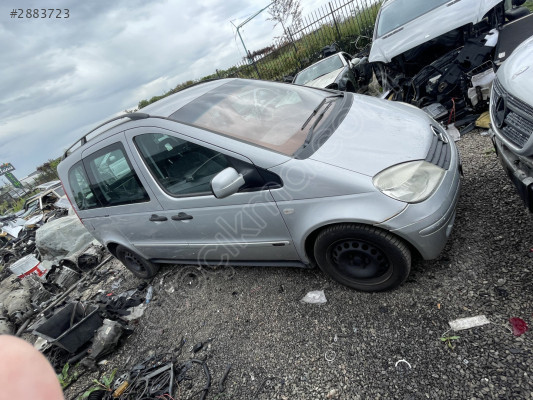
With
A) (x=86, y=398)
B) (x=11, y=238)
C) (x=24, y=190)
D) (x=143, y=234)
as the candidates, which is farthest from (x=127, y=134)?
(x=24, y=190)

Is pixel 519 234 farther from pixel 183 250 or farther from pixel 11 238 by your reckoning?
pixel 11 238

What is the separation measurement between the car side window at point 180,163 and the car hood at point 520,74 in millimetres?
1986

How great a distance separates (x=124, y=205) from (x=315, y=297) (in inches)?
85.0

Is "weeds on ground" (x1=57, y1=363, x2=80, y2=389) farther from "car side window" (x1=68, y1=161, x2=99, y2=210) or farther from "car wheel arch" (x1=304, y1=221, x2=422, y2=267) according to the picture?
"car wheel arch" (x1=304, y1=221, x2=422, y2=267)

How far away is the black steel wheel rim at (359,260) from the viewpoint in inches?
84.6

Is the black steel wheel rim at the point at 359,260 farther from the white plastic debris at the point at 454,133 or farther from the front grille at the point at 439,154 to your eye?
the white plastic debris at the point at 454,133

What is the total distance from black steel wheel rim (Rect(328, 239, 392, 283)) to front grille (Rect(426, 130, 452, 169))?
749 mm

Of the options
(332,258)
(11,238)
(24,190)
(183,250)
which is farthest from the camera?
(24,190)

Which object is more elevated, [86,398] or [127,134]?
[127,134]

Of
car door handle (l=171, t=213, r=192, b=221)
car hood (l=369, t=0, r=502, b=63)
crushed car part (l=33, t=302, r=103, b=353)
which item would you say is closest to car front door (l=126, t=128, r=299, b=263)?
car door handle (l=171, t=213, r=192, b=221)

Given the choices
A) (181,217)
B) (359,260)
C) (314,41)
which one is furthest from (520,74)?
(314,41)

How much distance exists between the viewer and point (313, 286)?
268cm

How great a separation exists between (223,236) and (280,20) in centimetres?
1348

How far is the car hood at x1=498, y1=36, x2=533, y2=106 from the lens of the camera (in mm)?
1868
